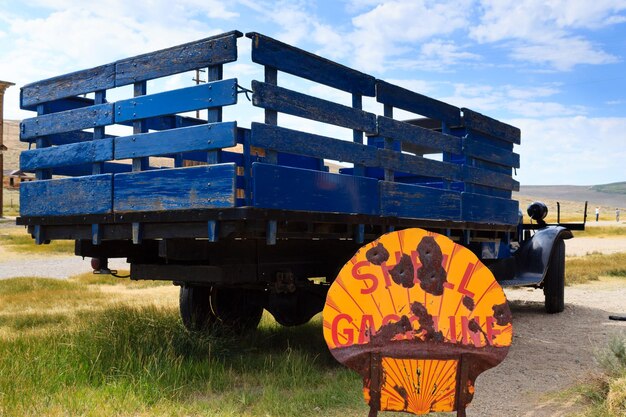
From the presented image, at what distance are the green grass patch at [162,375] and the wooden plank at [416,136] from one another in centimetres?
192

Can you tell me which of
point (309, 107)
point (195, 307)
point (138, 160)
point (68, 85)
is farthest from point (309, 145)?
point (195, 307)

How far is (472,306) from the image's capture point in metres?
2.75

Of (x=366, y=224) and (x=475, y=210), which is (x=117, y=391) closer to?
(x=366, y=224)

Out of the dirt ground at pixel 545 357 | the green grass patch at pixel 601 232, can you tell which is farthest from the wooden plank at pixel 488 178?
the green grass patch at pixel 601 232

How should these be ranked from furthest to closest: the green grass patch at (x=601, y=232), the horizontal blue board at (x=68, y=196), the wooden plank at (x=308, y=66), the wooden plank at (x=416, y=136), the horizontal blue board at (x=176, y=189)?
the green grass patch at (x=601, y=232)
the wooden plank at (x=416, y=136)
the horizontal blue board at (x=68, y=196)
the wooden plank at (x=308, y=66)
the horizontal blue board at (x=176, y=189)

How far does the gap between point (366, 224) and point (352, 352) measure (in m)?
2.30

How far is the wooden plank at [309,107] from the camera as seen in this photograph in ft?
13.9

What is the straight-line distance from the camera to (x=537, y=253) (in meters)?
8.08

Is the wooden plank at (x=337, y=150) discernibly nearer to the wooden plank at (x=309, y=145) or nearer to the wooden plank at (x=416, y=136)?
the wooden plank at (x=309, y=145)

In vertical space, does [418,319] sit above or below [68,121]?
below

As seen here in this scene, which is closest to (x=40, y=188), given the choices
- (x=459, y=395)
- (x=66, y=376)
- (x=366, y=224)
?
(x=66, y=376)

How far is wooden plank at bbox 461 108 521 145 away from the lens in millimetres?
6545

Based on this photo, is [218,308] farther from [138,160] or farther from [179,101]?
[179,101]

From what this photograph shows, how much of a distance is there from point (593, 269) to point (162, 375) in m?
12.0
